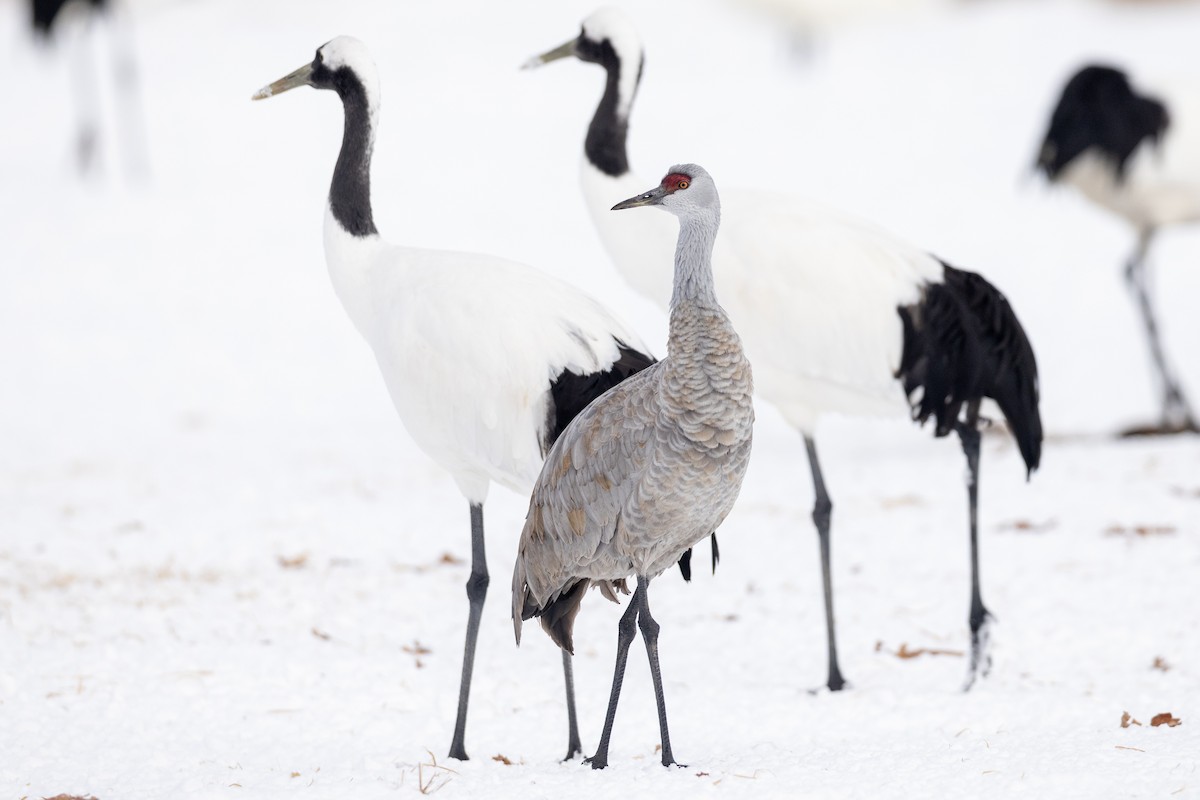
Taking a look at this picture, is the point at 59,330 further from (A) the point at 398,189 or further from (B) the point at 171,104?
(B) the point at 171,104

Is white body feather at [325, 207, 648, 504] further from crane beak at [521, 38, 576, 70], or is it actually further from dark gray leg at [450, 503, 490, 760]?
crane beak at [521, 38, 576, 70]

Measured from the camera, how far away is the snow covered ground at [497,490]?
14.1ft

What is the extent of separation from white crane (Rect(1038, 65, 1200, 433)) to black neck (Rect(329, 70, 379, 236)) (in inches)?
208

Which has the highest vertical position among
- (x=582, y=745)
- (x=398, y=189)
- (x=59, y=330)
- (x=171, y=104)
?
(x=171, y=104)

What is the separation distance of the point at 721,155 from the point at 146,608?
983 centimetres

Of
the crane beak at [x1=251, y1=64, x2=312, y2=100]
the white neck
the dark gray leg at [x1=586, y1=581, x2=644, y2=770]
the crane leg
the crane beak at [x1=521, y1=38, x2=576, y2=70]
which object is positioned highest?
the crane leg

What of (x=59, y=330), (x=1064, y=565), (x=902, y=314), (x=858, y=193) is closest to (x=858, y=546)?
(x=1064, y=565)

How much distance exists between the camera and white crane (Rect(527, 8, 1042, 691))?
5.11 m

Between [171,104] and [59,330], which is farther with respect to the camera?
[171,104]

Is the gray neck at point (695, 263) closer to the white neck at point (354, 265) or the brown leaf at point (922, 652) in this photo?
the white neck at point (354, 265)

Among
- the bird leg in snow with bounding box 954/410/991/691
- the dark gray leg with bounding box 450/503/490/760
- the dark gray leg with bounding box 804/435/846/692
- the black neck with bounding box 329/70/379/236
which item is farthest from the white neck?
the bird leg in snow with bounding box 954/410/991/691

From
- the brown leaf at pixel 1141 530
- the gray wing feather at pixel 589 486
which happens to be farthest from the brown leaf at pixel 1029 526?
the gray wing feather at pixel 589 486

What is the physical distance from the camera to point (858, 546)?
641 centimetres

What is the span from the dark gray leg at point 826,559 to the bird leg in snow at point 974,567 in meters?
0.40
